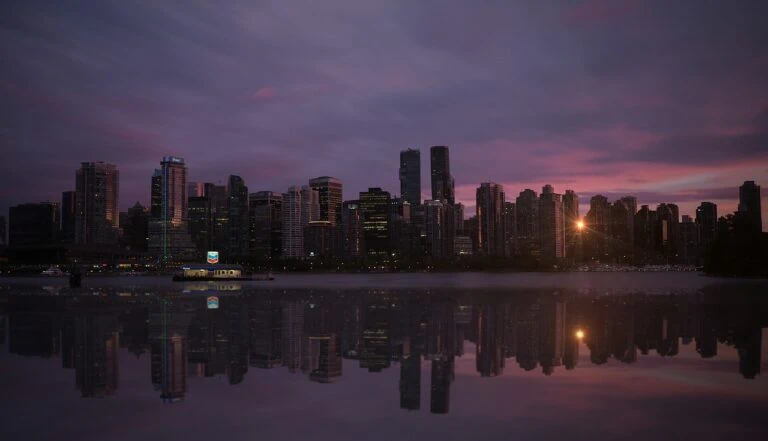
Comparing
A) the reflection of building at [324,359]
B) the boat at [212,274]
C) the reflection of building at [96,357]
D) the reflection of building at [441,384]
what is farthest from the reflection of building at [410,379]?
the boat at [212,274]

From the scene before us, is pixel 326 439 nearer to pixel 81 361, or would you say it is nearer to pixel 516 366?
pixel 516 366

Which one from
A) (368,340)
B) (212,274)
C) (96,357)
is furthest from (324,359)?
(212,274)

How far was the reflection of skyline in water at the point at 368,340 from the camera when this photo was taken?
23.4 m

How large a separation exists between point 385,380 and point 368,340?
1046cm

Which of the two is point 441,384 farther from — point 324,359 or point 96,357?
point 96,357

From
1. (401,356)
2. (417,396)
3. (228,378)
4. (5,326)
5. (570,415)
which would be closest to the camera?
(570,415)

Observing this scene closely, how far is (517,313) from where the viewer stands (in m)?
48.1

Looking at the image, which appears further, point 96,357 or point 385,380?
point 96,357

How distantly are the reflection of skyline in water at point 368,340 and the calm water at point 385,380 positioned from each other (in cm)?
14

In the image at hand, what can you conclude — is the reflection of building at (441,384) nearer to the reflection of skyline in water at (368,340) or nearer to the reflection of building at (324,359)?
the reflection of skyline in water at (368,340)

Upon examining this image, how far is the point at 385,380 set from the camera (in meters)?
21.6

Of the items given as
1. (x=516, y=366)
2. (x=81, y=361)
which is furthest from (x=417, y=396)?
(x=81, y=361)

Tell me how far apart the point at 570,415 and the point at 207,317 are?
111 feet

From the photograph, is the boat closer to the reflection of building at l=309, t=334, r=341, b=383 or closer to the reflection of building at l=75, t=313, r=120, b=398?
the reflection of building at l=75, t=313, r=120, b=398
